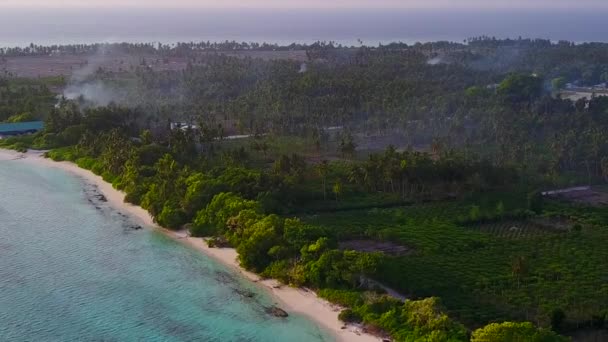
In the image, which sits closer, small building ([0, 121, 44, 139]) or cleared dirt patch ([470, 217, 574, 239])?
cleared dirt patch ([470, 217, 574, 239])

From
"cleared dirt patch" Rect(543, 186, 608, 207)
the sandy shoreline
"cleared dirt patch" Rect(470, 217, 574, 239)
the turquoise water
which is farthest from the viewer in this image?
"cleared dirt patch" Rect(543, 186, 608, 207)

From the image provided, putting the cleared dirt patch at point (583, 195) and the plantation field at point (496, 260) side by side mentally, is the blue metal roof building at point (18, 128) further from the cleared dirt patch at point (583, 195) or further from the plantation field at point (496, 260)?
the cleared dirt patch at point (583, 195)

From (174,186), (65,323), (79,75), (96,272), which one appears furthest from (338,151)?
(79,75)

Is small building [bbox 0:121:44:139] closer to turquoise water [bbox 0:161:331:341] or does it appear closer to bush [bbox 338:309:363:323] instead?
turquoise water [bbox 0:161:331:341]

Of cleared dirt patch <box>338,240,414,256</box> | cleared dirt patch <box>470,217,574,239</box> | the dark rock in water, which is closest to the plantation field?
cleared dirt patch <box>470,217,574,239</box>

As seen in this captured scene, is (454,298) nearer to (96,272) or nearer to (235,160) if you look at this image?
(96,272)
